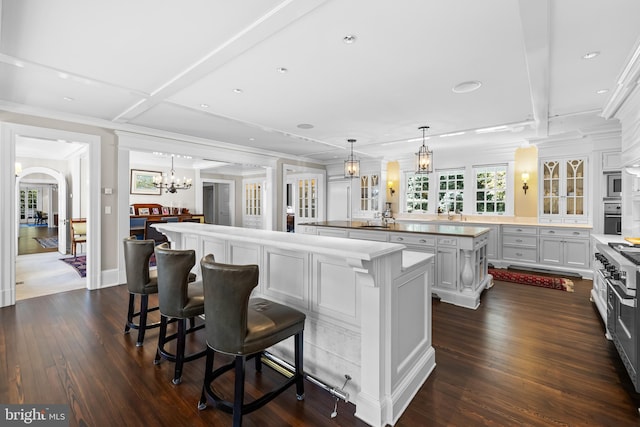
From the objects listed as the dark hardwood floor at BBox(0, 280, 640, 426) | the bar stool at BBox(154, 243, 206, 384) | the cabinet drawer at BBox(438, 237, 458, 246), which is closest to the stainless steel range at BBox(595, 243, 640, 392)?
the dark hardwood floor at BBox(0, 280, 640, 426)

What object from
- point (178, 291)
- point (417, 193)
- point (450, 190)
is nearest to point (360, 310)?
point (178, 291)

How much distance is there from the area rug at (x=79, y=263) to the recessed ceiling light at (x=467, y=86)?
21.2 ft

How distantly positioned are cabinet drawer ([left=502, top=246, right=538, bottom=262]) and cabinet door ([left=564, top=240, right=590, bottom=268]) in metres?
0.46

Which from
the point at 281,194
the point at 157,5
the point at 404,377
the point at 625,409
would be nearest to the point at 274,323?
the point at 404,377

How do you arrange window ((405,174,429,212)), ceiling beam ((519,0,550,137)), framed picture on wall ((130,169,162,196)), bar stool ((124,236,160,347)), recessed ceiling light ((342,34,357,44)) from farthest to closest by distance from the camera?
1. framed picture on wall ((130,169,162,196))
2. window ((405,174,429,212))
3. bar stool ((124,236,160,347))
4. recessed ceiling light ((342,34,357,44))
5. ceiling beam ((519,0,550,137))

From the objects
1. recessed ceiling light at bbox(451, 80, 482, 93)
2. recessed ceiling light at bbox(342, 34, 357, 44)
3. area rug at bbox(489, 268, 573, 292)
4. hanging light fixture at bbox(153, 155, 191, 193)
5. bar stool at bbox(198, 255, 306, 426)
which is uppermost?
recessed ceiling light at bbox(451, 80, 482, 93)

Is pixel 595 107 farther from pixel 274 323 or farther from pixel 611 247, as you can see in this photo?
pixel 274 323

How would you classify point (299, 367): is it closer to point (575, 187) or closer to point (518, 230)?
point (518, 230)

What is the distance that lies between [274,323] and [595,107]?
4.78 m

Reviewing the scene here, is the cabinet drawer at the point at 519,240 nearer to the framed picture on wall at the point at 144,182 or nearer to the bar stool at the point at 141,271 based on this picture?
the bar stool at the point at 141,271

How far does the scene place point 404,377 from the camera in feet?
6.37

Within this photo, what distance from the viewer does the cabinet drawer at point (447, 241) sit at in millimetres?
3795

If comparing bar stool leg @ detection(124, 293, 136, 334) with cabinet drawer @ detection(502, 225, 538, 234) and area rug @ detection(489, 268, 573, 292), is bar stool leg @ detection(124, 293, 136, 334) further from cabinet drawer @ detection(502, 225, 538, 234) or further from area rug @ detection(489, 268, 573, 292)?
cabinet drawer @ detection(502, 225, 538, 234)

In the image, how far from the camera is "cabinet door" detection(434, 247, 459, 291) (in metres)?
3.81
